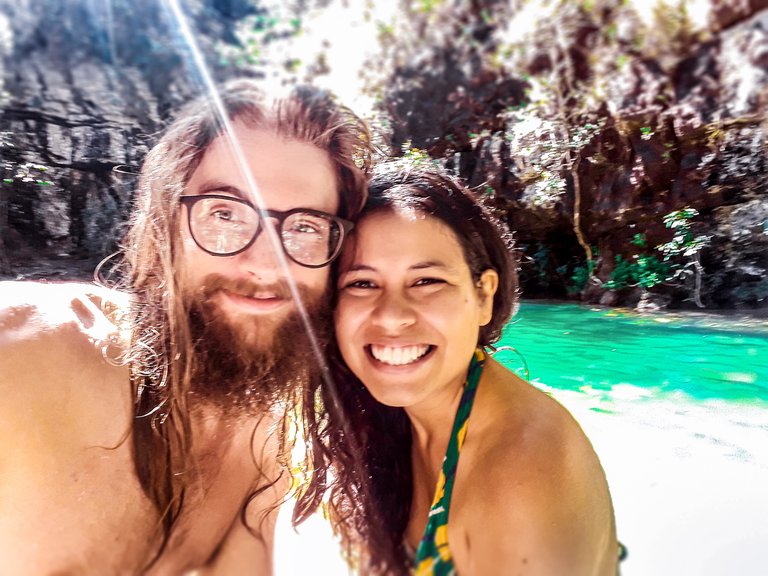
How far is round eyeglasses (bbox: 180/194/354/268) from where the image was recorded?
4.10ft

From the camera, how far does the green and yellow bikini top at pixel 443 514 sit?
4.24 ft

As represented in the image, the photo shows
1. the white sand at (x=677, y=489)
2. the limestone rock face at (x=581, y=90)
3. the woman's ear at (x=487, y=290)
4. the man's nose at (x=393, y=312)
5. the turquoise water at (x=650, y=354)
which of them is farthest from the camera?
the turquoise water at (x=650, y=354)

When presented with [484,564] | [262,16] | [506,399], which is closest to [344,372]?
[506,399]

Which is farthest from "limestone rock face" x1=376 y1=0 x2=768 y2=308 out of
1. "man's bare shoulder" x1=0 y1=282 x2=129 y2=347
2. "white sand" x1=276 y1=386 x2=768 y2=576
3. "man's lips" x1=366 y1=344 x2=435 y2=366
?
"white sand" x1=276 y1=386 x2=768 y2=576

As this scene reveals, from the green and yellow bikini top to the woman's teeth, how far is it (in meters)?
0.23

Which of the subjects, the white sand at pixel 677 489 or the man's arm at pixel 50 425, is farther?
the white sand at pixel 677 489

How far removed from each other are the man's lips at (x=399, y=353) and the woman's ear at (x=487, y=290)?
270 mm

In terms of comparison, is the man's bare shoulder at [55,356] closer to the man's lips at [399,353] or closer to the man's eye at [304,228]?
the man's eye at [304,228]

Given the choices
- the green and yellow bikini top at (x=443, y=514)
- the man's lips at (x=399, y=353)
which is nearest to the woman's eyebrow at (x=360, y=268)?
the man's lips at (x=399, y=353)

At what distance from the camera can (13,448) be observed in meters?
1.16

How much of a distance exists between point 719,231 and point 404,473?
3.20 metres

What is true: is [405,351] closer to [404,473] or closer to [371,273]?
[371,273]

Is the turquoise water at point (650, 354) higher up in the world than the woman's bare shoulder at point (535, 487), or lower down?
lower down

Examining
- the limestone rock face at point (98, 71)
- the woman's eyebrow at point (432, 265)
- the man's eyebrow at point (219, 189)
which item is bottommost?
the woman's eyebrow at point (432, 265)
